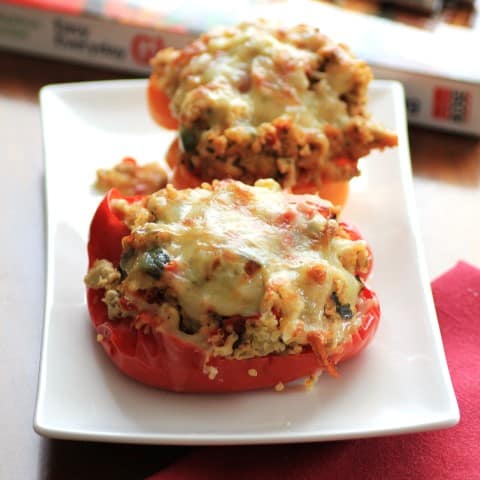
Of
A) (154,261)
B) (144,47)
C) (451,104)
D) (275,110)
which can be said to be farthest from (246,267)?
(144,47)

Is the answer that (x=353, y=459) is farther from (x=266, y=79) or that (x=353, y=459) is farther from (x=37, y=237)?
(x=37, y=237)

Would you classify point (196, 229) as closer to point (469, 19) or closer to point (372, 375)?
point (372, 375)

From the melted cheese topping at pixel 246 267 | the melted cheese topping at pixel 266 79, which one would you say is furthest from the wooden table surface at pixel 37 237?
the melted cheese topping at pixel 266 79

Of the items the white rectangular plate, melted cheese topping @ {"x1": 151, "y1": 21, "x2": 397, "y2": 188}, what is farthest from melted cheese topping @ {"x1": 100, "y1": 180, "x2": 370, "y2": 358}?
melted cheese topping @ {"x1": 151, "y1": 21, "x2": 397, "y2": 188}

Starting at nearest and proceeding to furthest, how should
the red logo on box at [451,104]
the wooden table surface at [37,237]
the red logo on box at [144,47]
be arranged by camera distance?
1. the wooden table surface at [37,237]
2. the red logo on box at [451,104]
3. the red logo on box at [144,47]

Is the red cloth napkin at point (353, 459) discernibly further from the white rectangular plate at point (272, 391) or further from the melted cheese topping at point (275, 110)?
the melted cheese topping at point (275, 110)

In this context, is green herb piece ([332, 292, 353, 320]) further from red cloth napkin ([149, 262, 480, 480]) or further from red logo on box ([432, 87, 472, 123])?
red logo on box ([432, 87, 472, 123])
